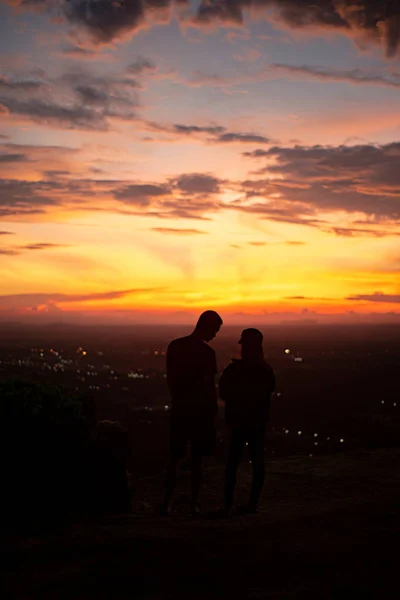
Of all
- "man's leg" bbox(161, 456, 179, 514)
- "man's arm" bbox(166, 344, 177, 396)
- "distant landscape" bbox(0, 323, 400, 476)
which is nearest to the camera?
"man's arm" bbox(166, 344, 177, 396)

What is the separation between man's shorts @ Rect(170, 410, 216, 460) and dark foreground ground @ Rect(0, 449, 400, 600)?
35.0 inches

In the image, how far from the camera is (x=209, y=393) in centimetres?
773

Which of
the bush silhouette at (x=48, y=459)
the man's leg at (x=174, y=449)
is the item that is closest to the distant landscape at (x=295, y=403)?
the bush silhouette at (x=48, y=459)

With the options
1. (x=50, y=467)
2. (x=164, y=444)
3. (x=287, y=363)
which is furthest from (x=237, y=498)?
(x=287, y=363)

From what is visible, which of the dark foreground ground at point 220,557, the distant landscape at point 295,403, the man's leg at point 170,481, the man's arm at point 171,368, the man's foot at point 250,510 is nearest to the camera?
the dark foreground ground at point 220,557

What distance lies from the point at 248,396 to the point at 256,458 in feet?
2.80

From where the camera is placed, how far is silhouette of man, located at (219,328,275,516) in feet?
25.4

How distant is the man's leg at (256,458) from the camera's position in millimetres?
7824

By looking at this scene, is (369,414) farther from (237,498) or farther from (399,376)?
(237,498)

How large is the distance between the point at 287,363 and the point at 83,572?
188359 mm

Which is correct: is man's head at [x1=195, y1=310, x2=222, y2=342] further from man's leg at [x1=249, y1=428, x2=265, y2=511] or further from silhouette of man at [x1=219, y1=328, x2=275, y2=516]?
man's leg at [x1=249, y1=428, x2=265, y2=511]

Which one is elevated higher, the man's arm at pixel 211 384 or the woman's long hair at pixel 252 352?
the woman's long hair at pixel 252 352

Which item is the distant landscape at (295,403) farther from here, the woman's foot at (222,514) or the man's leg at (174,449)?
the woman's foot at (222,514)

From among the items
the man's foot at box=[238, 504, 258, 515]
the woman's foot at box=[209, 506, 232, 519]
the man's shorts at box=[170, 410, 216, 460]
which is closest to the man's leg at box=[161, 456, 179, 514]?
the man's shorts at box=[170, 410, 216, 460]
